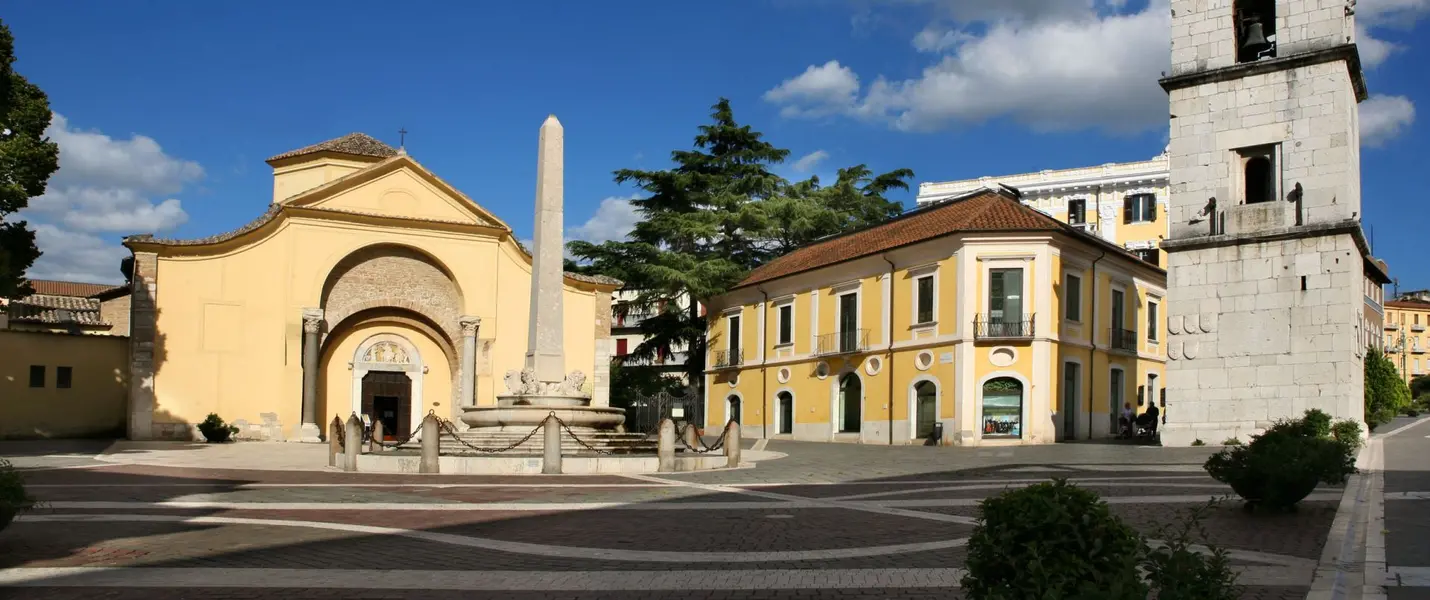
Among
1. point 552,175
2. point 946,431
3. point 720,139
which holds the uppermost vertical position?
point 720,139

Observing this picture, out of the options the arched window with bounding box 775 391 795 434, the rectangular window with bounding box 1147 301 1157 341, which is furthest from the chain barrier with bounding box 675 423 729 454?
the rectangular window with bounding box 1147 301 1157 341

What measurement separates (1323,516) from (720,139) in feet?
126

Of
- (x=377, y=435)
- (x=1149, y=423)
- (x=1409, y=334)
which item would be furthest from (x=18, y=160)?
(x=1409, y=334)

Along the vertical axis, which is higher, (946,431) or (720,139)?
(720,139)

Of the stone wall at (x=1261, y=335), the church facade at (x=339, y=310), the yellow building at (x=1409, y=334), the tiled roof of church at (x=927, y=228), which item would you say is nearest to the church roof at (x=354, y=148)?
the church facade at (x=339, y=310)

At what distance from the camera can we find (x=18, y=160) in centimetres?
2417

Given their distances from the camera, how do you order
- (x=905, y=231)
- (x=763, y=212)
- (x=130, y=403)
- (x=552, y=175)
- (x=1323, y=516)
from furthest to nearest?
(x=763, y=212) < (x=905, y=231) < (x=130, y=403) < (x=552, y=175) < (x=1323, y=516)

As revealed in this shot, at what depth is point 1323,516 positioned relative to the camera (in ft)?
40.1

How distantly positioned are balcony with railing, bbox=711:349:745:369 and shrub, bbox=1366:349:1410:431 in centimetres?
2237

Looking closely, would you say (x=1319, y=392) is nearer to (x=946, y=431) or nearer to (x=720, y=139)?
(x=946, y=431)

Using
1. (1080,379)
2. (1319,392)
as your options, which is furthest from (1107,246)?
(1319,392)

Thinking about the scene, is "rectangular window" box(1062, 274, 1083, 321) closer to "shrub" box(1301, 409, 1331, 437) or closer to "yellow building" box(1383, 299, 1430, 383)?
"shrub" box(1301, 409, 1331, 437)

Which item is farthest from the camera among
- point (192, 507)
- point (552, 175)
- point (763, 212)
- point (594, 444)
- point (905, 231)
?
point (763, 212)

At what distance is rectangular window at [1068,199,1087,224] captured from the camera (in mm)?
55750
